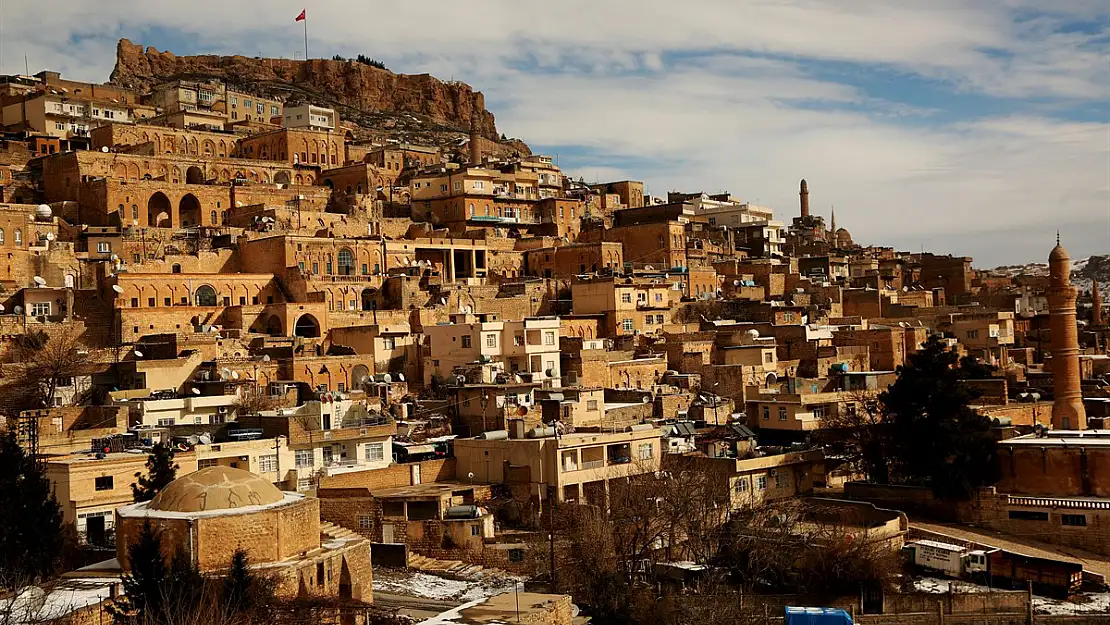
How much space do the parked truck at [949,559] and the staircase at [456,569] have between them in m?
7.79

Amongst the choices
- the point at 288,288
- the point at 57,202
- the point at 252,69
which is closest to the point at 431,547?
the point at 288,288

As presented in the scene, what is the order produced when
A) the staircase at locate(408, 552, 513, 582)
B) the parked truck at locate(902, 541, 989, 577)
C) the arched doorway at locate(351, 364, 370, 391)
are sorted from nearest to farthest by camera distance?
the staircase at locate(408, 552, 513, 582)
the parked truck at locate(902, 541, 989, 577)
the arched doorway at locate(351, 364, 370, 391)

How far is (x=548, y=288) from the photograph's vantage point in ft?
149

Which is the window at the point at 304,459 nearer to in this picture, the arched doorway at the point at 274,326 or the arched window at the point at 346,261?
the arched doorway at the point at 274,326

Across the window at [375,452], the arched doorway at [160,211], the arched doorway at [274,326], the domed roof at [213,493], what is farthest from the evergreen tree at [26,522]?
the arched doorway at [160,211]

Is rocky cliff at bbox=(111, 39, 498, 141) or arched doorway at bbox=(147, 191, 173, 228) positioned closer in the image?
arched doorway at bbox=(147, 191, 173, 228)

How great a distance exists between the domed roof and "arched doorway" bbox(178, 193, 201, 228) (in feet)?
102

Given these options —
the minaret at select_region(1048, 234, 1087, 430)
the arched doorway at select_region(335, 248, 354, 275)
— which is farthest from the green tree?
the arched doorway at select_region(335, 248, 354, 275)

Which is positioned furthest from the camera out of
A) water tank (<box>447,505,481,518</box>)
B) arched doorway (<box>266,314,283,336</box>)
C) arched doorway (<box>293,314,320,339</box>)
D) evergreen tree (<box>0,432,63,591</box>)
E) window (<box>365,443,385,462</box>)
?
arched doorway (<box>293,314,320,339</box>)

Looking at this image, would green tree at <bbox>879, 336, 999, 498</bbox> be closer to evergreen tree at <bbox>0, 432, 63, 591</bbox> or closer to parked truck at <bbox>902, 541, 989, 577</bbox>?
parked truck at <bbox>902, 541, 989, 577</bbox>

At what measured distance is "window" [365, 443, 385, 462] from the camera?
2731cm

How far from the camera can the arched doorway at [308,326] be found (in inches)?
1511

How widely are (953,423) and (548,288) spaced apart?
19.9 m

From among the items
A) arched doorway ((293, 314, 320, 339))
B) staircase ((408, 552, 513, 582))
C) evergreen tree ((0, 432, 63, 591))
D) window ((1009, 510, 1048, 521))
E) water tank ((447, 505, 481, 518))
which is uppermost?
arched doorway ((293, 314, 320, 339))
